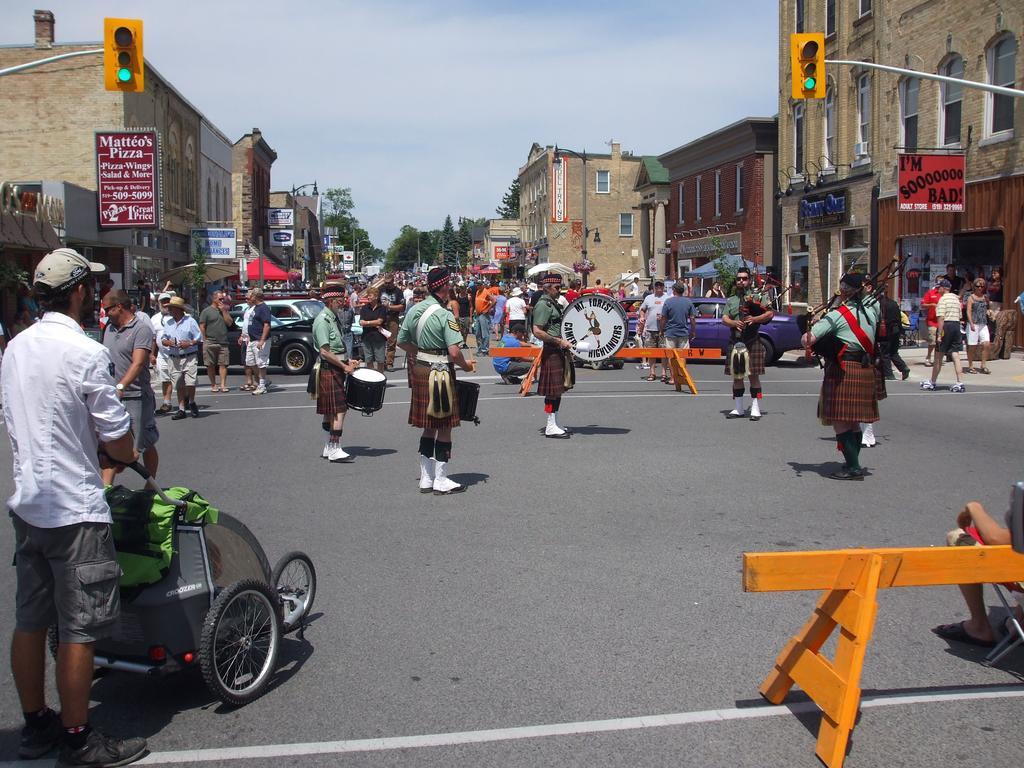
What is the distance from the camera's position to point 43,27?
32375 mm

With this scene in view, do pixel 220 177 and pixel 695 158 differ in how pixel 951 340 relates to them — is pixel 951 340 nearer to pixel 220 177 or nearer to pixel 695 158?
pixel 695 158

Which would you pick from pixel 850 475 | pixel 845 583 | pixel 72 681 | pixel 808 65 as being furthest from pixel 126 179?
pixel 845 583

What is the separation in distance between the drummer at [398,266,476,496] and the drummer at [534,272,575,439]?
8.39ft

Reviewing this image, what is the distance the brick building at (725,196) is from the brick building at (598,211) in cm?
1822

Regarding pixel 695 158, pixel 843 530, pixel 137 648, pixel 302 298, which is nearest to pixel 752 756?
pixel 137 648

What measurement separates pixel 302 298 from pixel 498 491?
15.0 m

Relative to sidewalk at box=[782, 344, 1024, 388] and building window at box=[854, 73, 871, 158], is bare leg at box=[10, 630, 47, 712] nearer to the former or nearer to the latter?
sidewalk at box=[782, 344, 1024, 388]

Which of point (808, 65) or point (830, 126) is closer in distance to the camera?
point (808, 65)

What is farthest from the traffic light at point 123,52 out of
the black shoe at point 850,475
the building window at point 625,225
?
the building window at point 625,225

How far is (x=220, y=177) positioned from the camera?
50.0 metres

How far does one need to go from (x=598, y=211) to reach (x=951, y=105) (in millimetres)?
44718

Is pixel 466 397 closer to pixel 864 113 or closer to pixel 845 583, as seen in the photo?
pixel 845 583

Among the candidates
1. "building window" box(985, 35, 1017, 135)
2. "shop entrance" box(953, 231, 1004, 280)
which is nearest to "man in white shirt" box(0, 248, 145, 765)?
"shop entrance" box(953, 231, 1004, 280)

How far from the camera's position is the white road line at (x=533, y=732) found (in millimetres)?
3922
